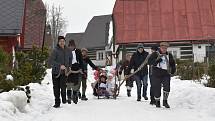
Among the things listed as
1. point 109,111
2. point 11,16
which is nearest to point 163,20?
point 11,16

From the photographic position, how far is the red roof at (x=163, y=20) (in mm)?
35656

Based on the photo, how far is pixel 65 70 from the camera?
11.9 m

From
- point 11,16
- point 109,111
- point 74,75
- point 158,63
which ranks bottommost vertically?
point 109,111

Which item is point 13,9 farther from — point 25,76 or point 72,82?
point 72,82

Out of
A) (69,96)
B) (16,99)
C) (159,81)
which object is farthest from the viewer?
(69,96)

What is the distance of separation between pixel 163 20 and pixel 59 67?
25.0 meters

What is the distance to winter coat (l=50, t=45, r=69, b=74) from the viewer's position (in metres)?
12.0

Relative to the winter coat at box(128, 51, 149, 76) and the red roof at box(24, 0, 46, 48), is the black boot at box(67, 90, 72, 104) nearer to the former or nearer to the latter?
the winter coat at box(128, 51, 149, 76)

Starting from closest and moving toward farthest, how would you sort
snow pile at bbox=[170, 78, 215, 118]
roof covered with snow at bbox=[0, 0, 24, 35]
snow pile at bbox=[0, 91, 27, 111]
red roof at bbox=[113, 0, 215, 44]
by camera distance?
snow pile at bbox=[0, 91, 27, 111] < snow pile at bbox=[170, 78, 215, 118] < roof covered with snow at bbox=[0, 0, 24, 35] < red roof at bbox=[113, 0, 215, 44]

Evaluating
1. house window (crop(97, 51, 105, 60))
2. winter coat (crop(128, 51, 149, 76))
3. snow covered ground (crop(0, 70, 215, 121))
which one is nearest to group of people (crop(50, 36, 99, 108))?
snow covered ground (crop(0, 70, 215, 121))

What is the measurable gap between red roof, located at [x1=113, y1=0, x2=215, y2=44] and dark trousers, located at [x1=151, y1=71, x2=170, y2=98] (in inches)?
917

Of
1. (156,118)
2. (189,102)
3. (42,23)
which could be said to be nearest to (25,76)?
(189,102)

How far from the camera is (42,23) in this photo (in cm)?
3806

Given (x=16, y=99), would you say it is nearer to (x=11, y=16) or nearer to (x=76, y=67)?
(x=76, y=67)
